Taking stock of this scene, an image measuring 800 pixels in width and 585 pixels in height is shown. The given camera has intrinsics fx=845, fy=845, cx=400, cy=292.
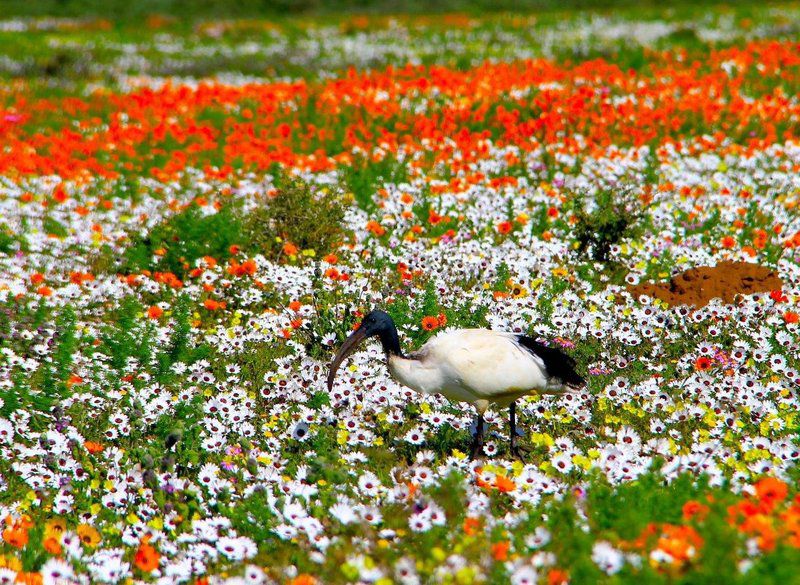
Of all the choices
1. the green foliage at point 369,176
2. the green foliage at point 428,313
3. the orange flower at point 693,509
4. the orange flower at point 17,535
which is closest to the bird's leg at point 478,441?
the green foliage at point 428,313

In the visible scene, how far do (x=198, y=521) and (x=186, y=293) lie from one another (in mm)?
3684

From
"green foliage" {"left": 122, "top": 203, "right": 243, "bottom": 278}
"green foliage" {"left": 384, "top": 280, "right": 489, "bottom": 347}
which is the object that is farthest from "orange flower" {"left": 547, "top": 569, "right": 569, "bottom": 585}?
"green foliage" {"left": 122, "top": 203, "right": 243, "bottom": 278}

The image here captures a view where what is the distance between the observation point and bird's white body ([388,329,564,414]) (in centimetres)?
535

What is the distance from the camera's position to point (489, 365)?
5.34 meters

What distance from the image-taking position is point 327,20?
3509 centimetres

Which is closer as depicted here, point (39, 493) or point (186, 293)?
point (39, 493)

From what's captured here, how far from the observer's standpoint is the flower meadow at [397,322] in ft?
14.4

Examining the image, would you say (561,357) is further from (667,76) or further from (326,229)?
(667,76)

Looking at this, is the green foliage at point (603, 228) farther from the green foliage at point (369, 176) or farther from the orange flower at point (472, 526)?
the orange flower at point (472, 526)

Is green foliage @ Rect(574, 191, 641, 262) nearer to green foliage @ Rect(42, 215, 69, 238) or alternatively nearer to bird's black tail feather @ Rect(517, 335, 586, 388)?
bird's black tail feather @ Rect(517, 335, 586, 388)

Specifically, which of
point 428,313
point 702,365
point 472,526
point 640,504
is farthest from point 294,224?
point 640,504

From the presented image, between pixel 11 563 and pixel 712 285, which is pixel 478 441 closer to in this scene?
pixel 11 563

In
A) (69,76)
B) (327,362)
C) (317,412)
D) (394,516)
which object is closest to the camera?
(394,516)

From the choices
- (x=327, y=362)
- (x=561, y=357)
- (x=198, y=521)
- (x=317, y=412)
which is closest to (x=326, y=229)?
(x=327, y=362)
